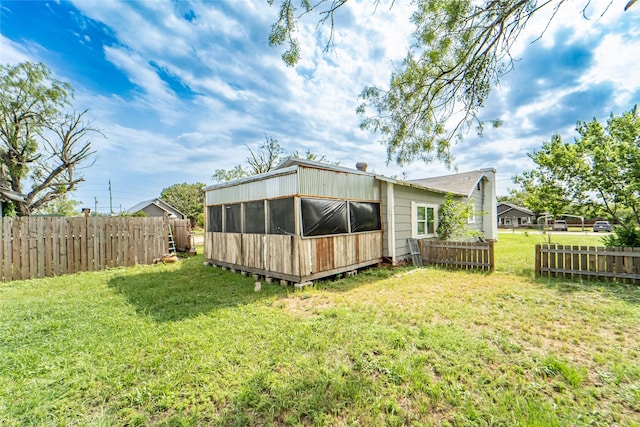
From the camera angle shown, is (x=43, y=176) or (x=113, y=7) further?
(x=43, y=176)

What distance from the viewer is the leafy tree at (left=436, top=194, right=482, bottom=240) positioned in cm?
999

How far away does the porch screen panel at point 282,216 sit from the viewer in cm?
602

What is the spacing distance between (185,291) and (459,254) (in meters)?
7.78

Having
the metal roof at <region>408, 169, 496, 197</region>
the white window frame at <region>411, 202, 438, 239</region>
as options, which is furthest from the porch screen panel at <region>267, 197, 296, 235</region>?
the metal roof at <region>408, 169, 496, 197</region>

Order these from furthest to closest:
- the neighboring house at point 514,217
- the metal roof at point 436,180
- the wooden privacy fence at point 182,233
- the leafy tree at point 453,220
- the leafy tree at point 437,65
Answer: the neighboring house at point 514,217 → the wooden privacy fence at point 182,233 → the leafy tree at point 453,220 → the metal roof at point 436,180 → the leafy tree at point 437,65

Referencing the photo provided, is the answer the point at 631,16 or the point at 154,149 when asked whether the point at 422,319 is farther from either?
the point at 154,149

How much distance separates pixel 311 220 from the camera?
6094 mm

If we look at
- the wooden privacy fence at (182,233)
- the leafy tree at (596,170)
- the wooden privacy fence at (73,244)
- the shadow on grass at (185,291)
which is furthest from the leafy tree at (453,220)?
the wooden privacy fence at (182,233)

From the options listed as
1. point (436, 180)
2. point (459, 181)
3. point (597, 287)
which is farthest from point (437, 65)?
point (436, 180)

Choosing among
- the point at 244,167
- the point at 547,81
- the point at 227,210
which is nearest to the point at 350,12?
the point at 547,81

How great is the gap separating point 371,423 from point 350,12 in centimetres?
522

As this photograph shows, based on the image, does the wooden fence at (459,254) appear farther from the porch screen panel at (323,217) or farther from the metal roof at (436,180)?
the porch screen panel at (323,217)

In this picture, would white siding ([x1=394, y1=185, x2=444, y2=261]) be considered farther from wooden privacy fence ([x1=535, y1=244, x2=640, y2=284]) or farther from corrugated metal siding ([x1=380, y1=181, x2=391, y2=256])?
wooden privacy fence ([x1=535, y1=244, x2=640, y2=284])

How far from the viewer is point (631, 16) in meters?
3.51
